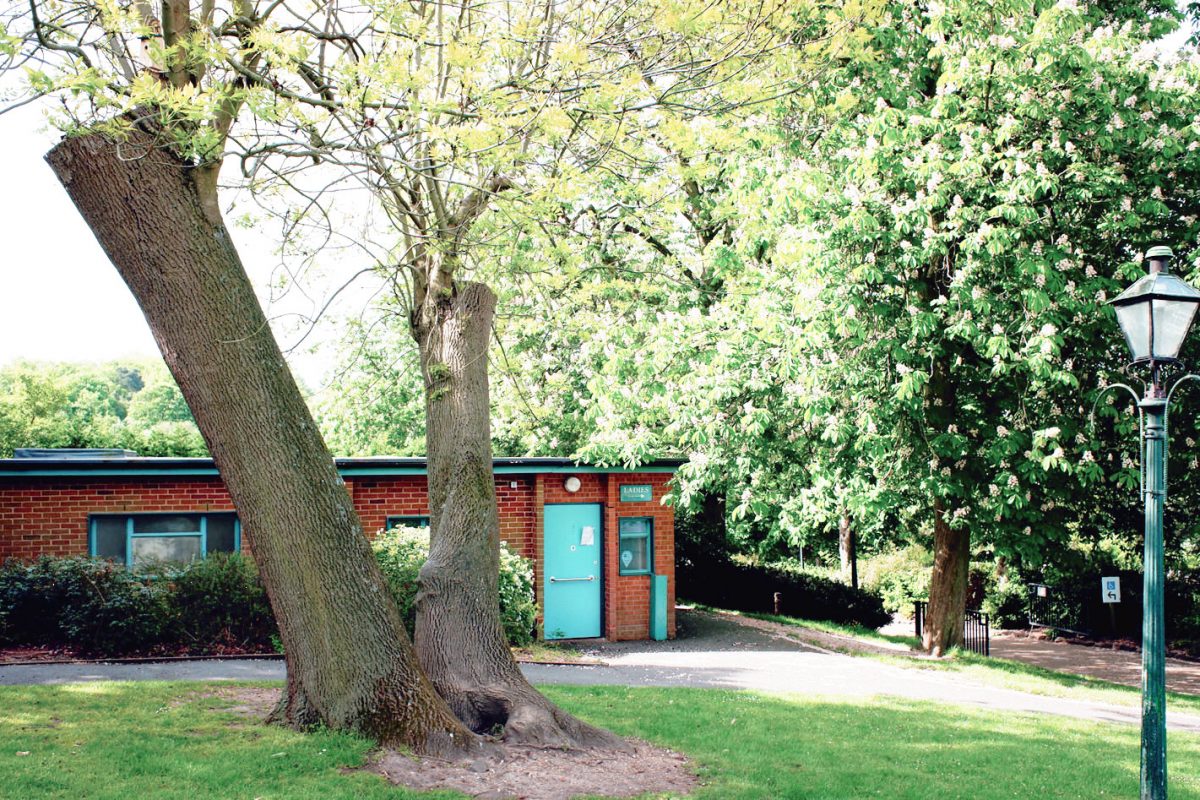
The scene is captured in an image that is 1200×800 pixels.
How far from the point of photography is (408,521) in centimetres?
1708

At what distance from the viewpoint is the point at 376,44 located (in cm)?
943

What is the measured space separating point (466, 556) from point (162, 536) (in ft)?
27.4

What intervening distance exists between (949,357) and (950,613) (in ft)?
15.2

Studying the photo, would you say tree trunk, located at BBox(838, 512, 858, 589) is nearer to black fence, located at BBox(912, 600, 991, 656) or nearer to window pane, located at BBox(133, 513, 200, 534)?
black fence, located at BBox(912, 600, 991, 656)

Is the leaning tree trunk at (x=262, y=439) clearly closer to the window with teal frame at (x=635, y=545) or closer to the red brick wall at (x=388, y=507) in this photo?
the red brick wall at (x=388, y=507)

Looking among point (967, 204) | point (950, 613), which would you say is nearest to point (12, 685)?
point (967, 204)

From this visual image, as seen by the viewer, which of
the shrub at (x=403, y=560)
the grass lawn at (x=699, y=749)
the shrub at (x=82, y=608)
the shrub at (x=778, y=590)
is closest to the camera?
the grass lawn at (x=699, y=749)

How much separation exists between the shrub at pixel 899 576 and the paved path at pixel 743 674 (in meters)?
10.2

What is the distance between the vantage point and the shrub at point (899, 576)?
89.9 ft

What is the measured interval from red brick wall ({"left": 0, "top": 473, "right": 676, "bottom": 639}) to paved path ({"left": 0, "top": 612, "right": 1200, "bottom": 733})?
1.06m

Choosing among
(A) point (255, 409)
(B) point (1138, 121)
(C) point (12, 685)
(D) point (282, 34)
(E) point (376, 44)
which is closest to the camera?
(A) point (255, 409)

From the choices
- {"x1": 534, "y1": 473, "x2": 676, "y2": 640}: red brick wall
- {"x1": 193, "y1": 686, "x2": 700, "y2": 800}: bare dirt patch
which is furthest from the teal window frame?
{"x1": 193, "y1": 686, "x2": 700, "y2": 800}: bare dirt patch

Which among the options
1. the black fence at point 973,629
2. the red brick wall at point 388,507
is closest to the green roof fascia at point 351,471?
the red brick wall at point 388,507

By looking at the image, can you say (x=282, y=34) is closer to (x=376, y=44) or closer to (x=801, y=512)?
(x=376, y=44)
